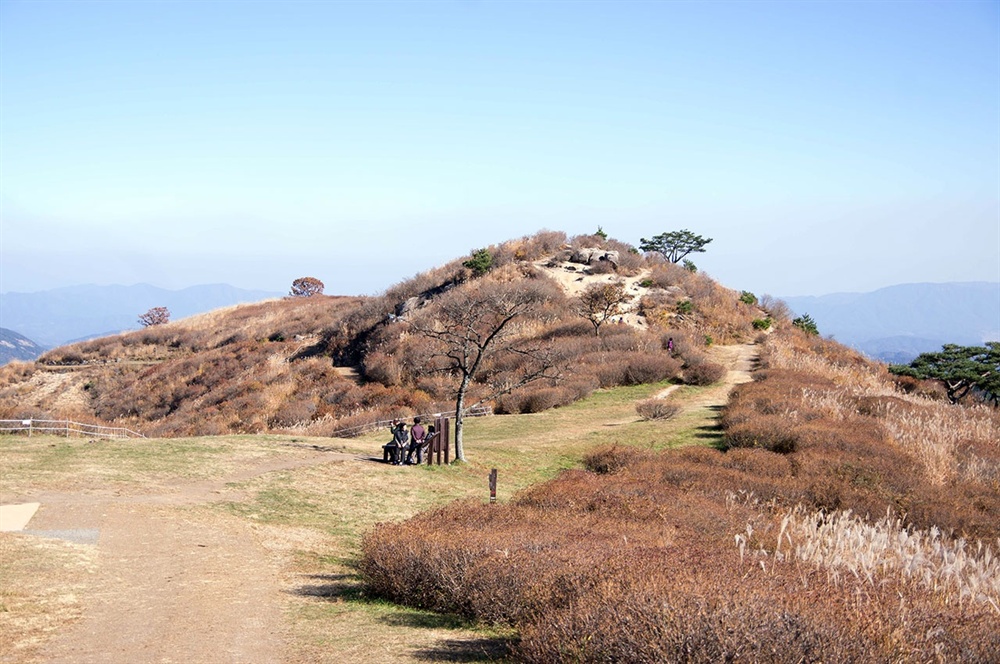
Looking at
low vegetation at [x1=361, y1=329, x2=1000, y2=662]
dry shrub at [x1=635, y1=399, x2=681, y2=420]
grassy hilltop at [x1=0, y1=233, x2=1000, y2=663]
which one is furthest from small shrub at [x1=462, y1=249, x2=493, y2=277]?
low vegetation at [x1=361, y1=329, x2=1000, y2=662]

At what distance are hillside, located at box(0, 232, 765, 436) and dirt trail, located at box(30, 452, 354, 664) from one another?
14490 millimetres

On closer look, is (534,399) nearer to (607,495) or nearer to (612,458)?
(612,458)

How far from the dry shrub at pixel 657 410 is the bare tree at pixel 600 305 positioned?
13.6 metres

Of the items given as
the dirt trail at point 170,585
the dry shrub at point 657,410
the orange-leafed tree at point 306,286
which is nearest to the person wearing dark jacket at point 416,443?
the dirt trail at point 170,585

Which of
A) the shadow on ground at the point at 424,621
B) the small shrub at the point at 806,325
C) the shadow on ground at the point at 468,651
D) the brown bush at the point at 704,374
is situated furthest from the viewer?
the small shrub at the point at 806,325

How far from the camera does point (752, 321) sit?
168ft

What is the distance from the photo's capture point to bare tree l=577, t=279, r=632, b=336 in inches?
1822

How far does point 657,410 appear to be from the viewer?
101 feet

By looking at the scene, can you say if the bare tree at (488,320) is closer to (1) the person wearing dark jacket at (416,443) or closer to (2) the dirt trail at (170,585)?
(1) the person wearing dark jacket at (416,443)

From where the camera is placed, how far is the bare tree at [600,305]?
46.3m

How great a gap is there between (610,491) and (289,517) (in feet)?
22.4

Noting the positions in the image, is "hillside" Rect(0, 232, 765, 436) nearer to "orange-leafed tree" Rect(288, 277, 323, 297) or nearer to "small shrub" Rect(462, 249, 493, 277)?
"small shrub" Rect(462, 249, 493, 277)

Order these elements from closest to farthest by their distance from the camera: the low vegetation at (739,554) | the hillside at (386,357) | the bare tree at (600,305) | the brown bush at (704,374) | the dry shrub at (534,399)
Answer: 1. the low vegetation at (739,554)
2. the dry shrub at (534,399)
3. the brown bush at (704,374)
4. the hillside at (386,357)
5. the bare tree at (600,305)

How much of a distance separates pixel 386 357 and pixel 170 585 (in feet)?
112
